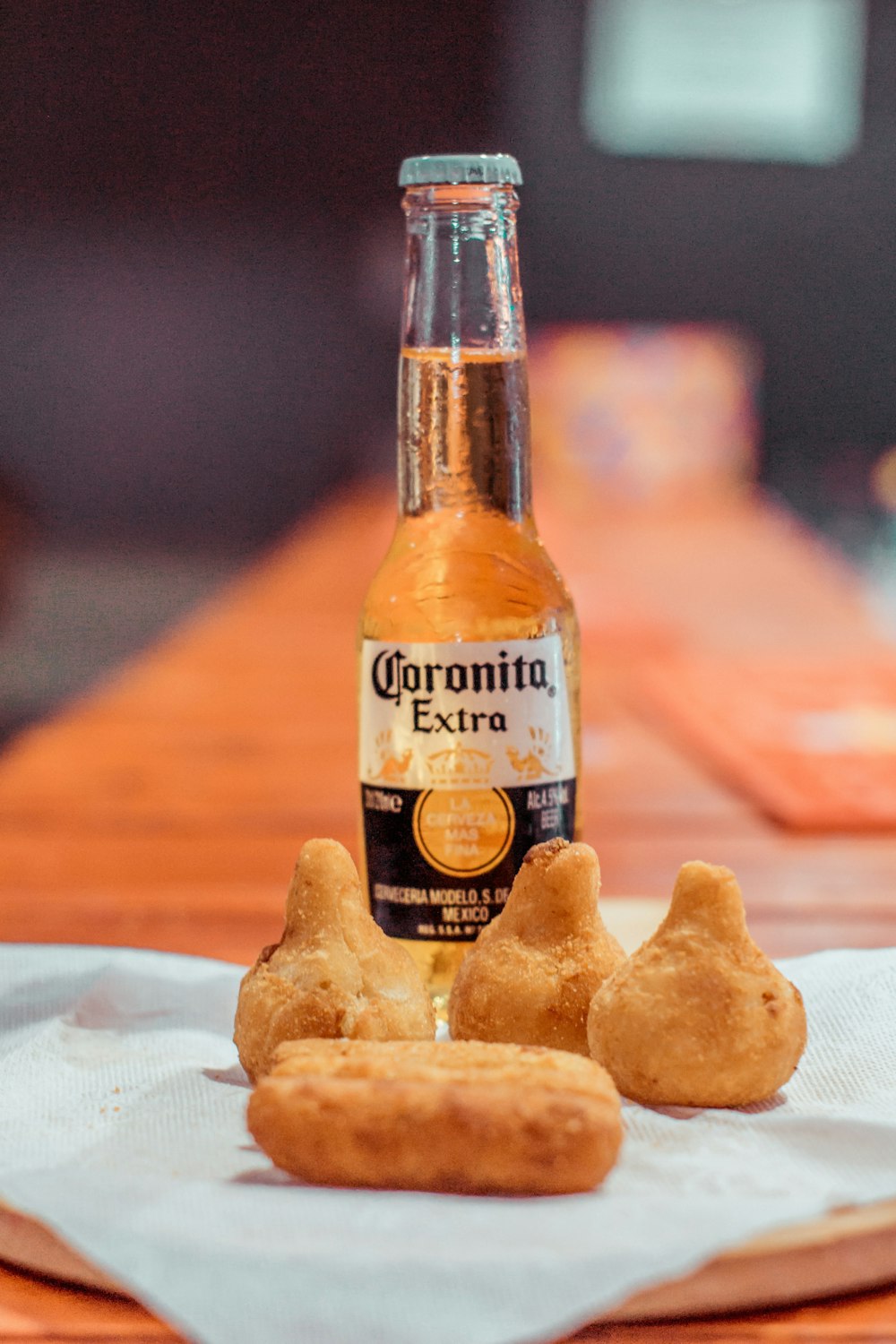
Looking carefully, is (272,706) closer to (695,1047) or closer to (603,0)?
(695,1047)

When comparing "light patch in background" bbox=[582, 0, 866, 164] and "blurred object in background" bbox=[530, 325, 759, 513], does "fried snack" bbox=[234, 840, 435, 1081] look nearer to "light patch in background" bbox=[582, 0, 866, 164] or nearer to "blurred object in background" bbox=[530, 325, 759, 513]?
"blurred object in background" bbox=[530, 325, 759, 513]

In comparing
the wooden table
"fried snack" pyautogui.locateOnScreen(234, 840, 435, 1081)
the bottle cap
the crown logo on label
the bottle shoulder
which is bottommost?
the wooden table

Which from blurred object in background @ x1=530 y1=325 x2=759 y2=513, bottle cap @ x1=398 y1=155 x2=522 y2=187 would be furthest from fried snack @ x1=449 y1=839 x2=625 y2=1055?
blurred object in background @ x1=530 y1=325 x2=759 y2=513

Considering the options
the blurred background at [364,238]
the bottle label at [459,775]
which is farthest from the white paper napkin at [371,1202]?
the blurred background at [364,238]

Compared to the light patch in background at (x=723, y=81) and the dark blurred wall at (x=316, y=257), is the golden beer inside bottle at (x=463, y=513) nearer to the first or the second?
the dark blurred wall at (x=316, y=257)

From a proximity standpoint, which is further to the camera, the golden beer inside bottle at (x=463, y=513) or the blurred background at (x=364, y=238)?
the blurred background at (x=364, y=238)

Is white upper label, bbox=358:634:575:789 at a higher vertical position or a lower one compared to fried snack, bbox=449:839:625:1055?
higher

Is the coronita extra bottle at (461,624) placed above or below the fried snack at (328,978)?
above
